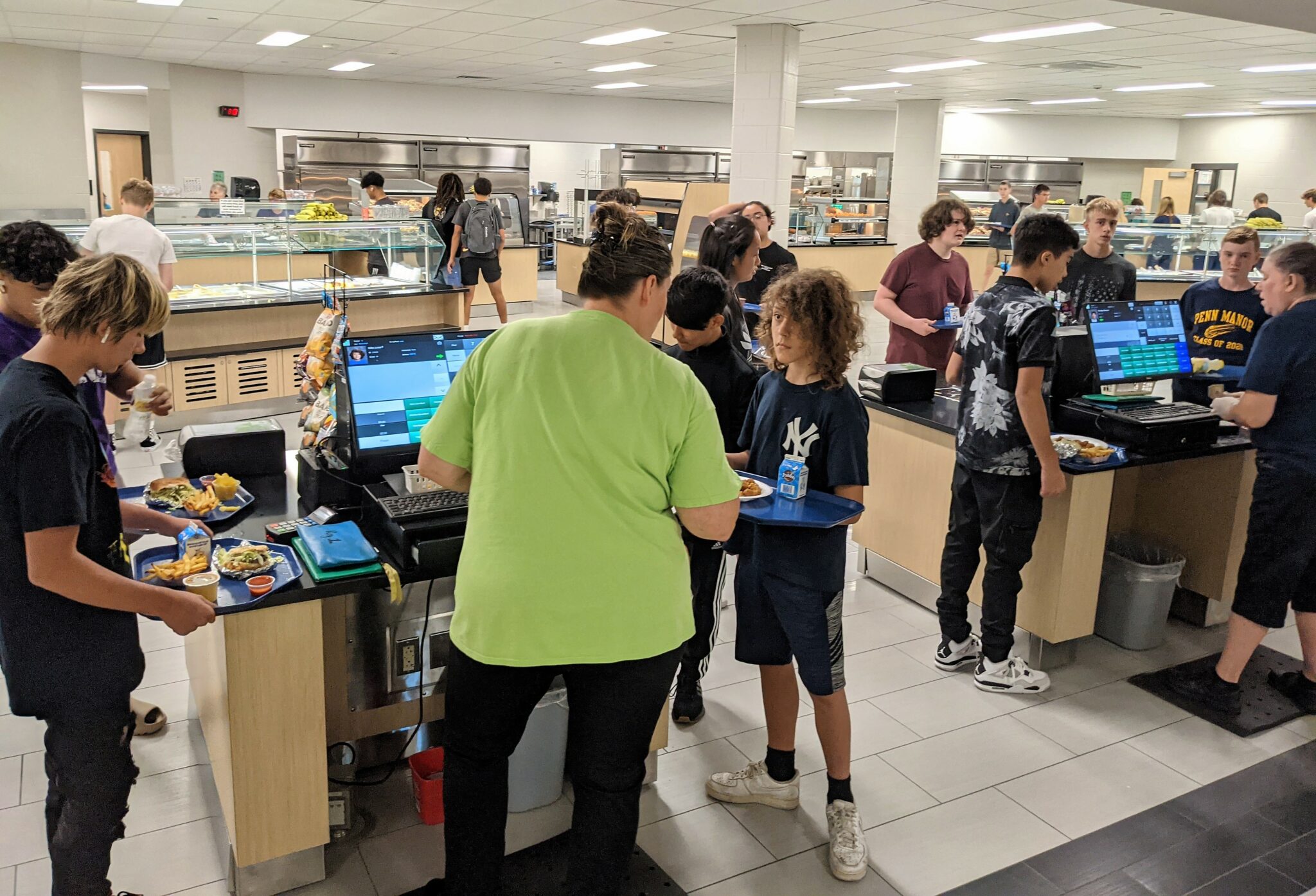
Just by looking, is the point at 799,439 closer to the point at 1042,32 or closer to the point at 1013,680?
the point at 1013,680

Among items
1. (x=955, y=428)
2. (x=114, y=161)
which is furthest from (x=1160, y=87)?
(x=114, y=161)

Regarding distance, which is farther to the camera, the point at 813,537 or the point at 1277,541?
the point at 1277,541

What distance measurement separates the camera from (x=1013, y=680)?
12.1 ft

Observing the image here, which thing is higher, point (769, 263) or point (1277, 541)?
point (769, 263)

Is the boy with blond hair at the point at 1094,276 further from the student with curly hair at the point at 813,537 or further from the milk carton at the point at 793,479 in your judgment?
the milk carton at the point at 793,479

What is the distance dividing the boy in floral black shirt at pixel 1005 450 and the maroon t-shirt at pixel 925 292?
4.35ft

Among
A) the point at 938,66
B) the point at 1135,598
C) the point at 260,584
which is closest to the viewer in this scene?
the point at 260,584

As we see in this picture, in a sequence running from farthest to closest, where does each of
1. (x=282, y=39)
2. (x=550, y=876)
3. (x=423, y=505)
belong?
(x=282, y=39) < (x=550, y=876) < (x=423, y=505)

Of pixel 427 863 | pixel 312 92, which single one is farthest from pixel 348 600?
pixel 312 92

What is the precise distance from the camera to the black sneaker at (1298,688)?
11.9 feet

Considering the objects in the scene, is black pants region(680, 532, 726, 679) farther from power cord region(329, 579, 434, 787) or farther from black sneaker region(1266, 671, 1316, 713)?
black sneaker region(1266, 671, 1316, 713)

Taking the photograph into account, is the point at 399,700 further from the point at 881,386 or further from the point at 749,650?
the point at 881,386

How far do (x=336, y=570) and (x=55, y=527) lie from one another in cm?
66

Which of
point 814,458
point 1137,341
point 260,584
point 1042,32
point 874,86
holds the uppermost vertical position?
point 874,86
